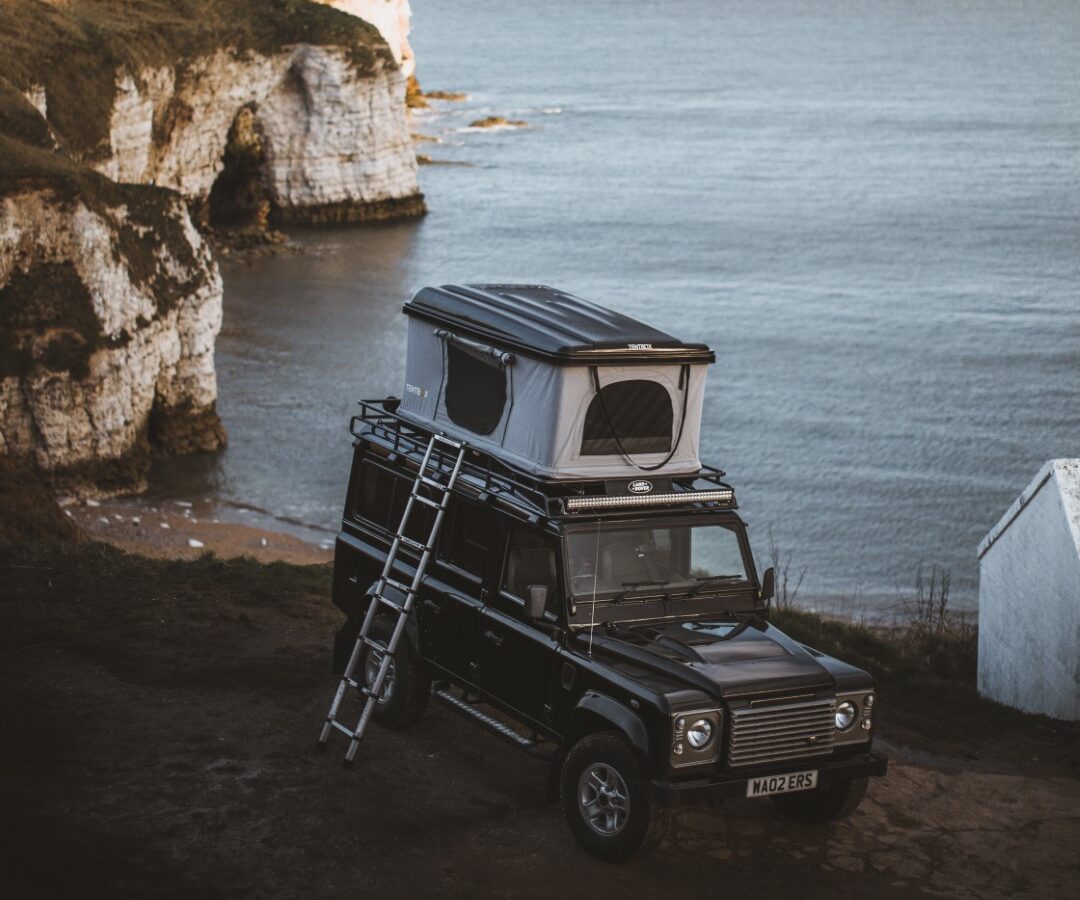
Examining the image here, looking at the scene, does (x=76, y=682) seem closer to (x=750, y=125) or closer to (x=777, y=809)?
(x=777, y=809)

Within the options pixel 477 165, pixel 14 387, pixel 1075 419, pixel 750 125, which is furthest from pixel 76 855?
pixel 750 125

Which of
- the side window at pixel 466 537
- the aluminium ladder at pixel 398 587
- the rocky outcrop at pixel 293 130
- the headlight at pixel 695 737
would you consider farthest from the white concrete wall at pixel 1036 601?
the rocky outcrop at pixel 293 130

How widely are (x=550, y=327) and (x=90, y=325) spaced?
74.9 feet

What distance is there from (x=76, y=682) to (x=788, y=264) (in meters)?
53.7

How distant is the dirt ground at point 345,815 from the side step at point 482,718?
1.63 ft

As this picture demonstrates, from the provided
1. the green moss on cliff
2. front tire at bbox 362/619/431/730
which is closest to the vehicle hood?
front tire at bbox 362/619/431/730

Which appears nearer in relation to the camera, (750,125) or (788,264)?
(788,264)

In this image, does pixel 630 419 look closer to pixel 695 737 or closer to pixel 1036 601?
pixel 695 737

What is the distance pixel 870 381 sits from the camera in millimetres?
47688

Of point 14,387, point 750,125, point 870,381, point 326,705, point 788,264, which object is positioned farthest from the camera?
point 750,125

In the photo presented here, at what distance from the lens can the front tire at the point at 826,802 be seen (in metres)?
11.8

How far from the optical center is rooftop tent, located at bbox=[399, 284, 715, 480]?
1220 centimetres

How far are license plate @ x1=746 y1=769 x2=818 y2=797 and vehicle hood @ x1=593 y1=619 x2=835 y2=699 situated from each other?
637 mm

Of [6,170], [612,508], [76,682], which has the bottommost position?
[76,682]
